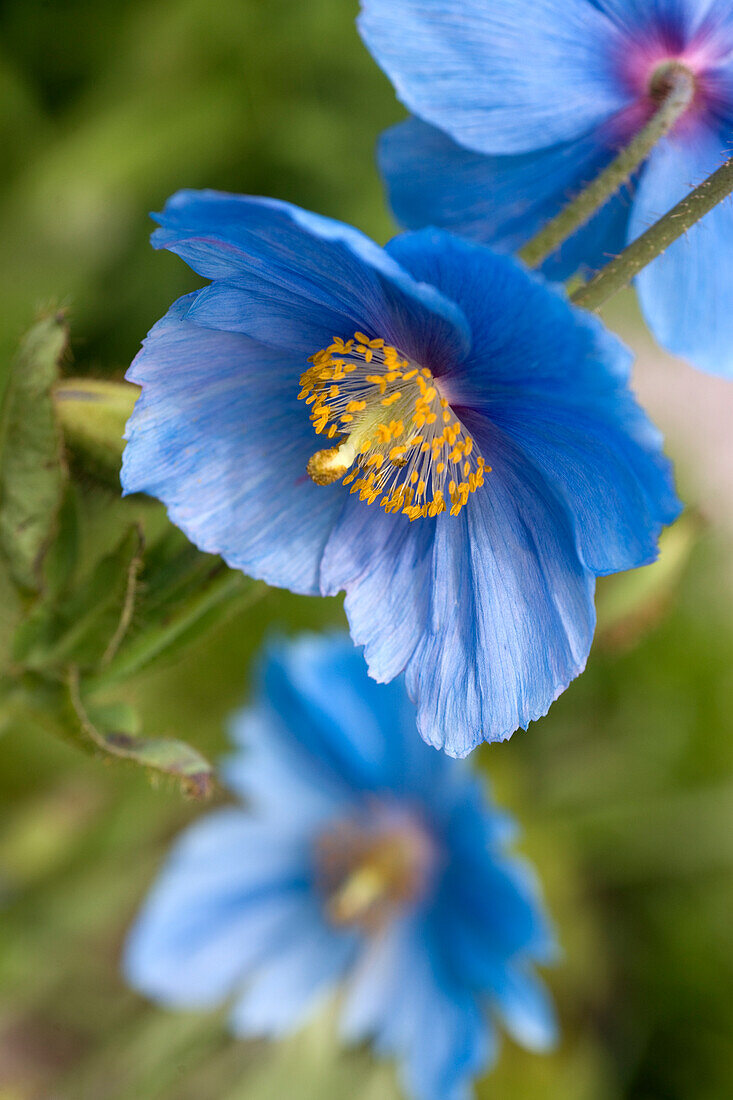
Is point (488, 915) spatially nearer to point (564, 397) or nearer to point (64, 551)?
point (64, 551)

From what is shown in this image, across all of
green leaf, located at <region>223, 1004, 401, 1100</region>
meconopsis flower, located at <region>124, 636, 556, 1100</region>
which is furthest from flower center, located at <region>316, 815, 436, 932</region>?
green leaf, located at <region>223, 1004, 401, 1100</region>

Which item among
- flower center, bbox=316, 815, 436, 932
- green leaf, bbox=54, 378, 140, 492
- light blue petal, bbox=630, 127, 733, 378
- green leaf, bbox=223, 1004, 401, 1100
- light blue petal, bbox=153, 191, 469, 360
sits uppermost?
light blue petal, bbox=630, 127, 733, 378

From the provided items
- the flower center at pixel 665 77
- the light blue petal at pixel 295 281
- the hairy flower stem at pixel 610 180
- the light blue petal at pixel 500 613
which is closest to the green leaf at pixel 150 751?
the light blue petal at pixel 500 613

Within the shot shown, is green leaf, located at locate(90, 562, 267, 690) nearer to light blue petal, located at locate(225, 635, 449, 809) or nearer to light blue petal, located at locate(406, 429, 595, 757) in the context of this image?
light blue petal, located at locate(406, 429, 595, 757)

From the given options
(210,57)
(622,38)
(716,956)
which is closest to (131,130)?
(210,57)

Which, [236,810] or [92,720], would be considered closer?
[92,720]

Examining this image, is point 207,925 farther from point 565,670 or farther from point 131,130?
point 131,130
